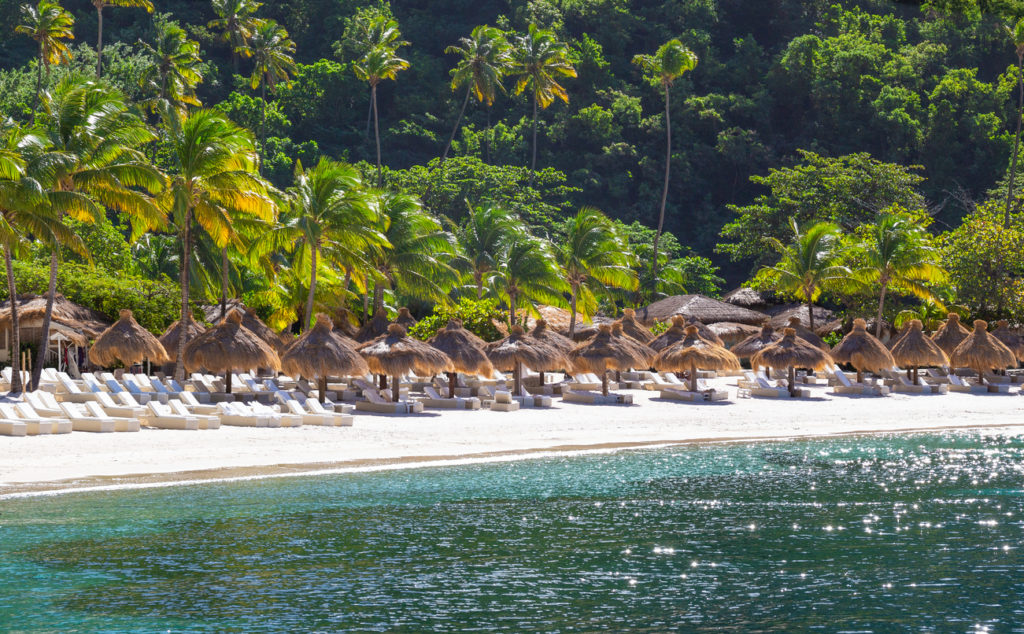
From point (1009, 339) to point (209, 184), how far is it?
22.8 metres

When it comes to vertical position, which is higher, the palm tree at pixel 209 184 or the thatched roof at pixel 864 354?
the palm tree at pixel 209 184

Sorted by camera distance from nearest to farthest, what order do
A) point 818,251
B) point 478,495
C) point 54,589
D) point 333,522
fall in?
point 54,589
point 333,522
point 478,495
point 818,251

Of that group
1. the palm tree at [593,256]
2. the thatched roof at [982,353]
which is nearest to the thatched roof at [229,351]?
the palm tree at [593,256]

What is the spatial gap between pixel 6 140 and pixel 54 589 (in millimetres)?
14902

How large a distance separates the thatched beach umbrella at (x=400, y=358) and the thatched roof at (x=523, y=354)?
82.1 inches

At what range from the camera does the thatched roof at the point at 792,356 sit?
27.1m

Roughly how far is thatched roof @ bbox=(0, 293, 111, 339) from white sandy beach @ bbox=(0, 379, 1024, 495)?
11.2 m

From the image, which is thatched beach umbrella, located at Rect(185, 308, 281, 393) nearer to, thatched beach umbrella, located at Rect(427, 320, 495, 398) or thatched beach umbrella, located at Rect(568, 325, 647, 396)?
thatched beach umbrella, located at Rect(427, 320, 495, 398)

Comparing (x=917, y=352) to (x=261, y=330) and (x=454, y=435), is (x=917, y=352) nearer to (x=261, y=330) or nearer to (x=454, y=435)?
(x=454, y=435)

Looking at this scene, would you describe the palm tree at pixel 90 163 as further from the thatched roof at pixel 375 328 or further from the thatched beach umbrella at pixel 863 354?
the thatched beach umbrella at pixel 863 354

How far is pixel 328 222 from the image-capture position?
2680 centimetres

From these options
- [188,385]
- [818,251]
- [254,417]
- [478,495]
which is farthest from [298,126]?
[478,495]

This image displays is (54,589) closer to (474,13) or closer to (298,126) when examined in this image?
(298,126)

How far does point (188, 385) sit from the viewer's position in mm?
23734
